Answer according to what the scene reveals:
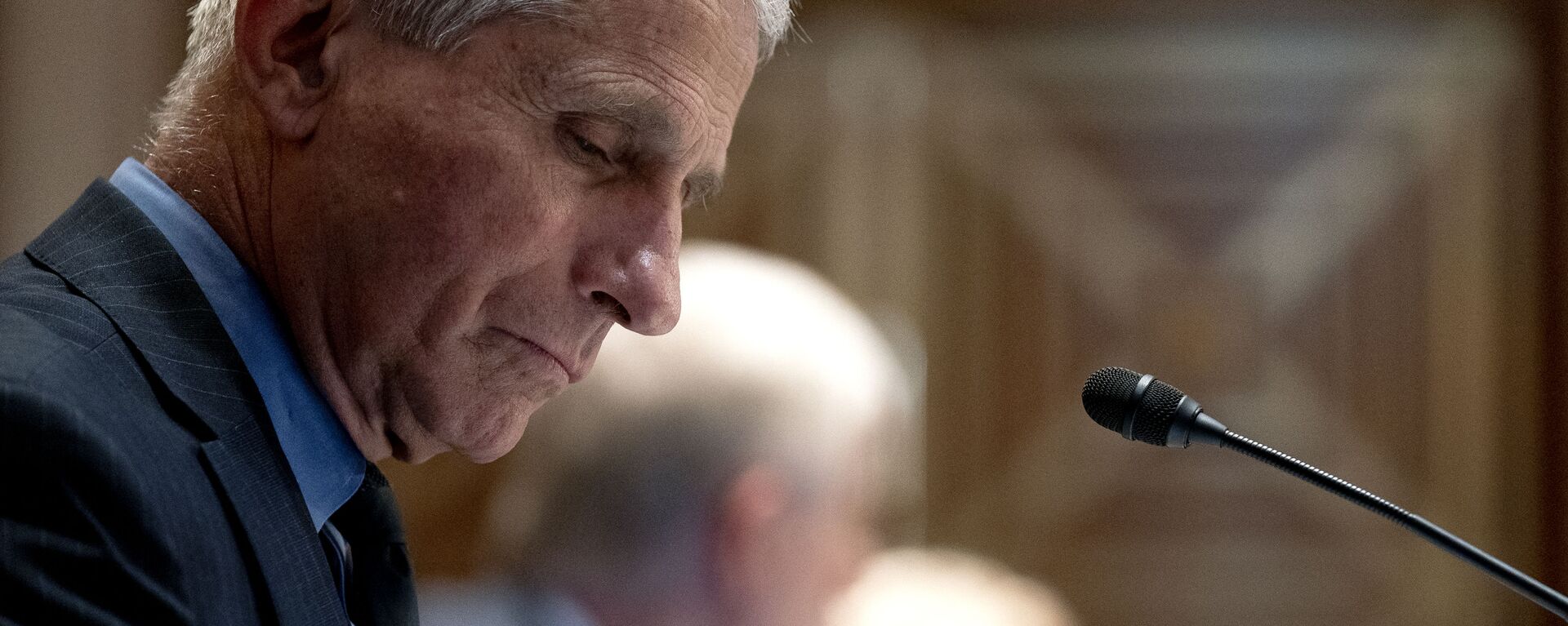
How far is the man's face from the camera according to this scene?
121 centimetres

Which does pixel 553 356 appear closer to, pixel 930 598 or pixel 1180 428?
pixel 1180 428

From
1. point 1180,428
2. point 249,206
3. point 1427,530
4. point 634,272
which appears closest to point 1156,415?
point 1180,428

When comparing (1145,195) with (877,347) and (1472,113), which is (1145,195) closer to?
(1472,113)

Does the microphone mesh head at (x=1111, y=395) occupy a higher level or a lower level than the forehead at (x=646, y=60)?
lower

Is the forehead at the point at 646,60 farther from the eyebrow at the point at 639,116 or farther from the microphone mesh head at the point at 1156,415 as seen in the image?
the microphone mesh head at the point at 1156,415

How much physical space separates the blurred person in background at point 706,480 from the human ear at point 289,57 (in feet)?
2.16

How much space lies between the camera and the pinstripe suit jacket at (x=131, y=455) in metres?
0.87

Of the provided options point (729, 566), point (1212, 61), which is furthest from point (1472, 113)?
point (729, 566)

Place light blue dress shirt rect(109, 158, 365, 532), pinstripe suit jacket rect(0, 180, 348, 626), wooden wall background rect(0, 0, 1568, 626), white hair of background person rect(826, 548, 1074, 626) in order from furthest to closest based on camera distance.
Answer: wooden wall background rect(0, 0, 1568, 626) → white hair of background person rect(826, 548, 1074, 626) → light blue dress shirt rect(109, 158, 365, 532) → pinstripe suit jacket rect(0, 180, 348, 626)

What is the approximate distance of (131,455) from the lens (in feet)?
3.09

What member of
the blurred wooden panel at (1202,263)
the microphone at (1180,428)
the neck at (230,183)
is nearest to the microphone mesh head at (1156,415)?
the microphone at (1180,428)

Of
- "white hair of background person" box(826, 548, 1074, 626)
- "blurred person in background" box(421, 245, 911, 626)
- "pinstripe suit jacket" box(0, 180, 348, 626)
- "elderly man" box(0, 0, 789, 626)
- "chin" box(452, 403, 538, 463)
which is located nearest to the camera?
"pinstripe suit jacket" box(0, 180, 348, 626)

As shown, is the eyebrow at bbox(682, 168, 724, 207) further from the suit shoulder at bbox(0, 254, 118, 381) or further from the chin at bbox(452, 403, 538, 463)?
the suit shoulder at bbox(0, 254, 118, 381)

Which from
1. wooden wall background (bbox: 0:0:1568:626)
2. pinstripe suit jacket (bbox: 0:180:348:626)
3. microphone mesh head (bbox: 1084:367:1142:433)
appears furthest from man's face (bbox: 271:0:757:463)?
wooden wall background (bbox: 0:0:1568:626)
